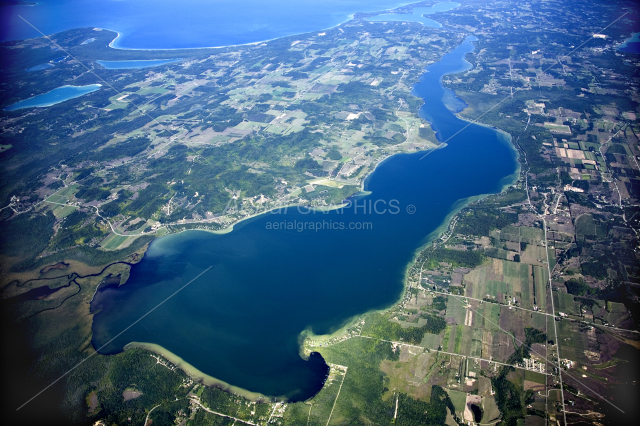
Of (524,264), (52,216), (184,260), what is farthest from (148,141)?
(524,264)

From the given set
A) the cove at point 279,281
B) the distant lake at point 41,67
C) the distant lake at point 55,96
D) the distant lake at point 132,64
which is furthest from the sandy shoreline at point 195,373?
the distant lake at point 41,67

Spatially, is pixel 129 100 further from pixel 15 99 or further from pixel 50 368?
pixel 50 368

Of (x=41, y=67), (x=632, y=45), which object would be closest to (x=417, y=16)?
(x=632, y=45)

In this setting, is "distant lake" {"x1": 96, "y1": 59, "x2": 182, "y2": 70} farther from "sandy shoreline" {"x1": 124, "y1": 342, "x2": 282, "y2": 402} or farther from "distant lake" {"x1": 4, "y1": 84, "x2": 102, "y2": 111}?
"sandy shoreline" {"x1": 124, "y1": 342, "x2": 282, "y2": 402}

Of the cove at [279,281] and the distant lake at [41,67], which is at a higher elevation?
the distant lake at [41,67]

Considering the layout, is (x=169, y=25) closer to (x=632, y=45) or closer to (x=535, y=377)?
(x=632, y=45)

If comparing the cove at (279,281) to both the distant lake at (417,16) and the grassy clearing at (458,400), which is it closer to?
Result: the grassy clearing at (458,400)
